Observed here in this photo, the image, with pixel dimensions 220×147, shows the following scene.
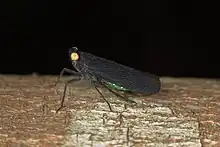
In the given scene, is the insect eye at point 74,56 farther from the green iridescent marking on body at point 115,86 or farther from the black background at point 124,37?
the black background at point 124,37

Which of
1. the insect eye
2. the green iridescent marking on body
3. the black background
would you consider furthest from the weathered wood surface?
the black background

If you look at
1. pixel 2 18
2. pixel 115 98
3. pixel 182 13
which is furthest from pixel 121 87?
pixel 182 13

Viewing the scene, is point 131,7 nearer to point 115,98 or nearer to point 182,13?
point 182,13

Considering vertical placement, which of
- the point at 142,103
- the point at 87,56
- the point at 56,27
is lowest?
the point at 142,103

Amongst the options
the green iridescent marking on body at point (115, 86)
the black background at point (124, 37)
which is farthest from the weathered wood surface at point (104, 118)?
the black background at point (124, 37)

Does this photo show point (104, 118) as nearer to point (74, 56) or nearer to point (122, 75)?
point (122, 75)

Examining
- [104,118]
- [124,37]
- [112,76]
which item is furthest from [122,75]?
[124,37]

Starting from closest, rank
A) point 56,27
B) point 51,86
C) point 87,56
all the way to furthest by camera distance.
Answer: point 51,86
point 87,56
point 56,27

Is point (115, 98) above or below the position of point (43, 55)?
below
